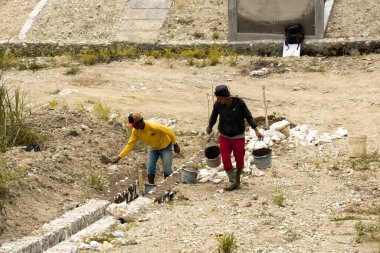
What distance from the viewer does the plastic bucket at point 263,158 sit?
14453mm

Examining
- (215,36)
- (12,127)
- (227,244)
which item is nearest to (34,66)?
(215,36)

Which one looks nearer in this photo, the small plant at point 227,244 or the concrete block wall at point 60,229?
the small plant at point 227,244

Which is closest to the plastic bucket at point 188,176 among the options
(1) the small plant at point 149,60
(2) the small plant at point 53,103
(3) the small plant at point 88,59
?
(2) the small plant at point 53,103

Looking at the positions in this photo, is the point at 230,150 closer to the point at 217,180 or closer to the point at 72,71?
the point at 217,180

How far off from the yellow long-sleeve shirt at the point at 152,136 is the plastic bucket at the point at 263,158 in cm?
111

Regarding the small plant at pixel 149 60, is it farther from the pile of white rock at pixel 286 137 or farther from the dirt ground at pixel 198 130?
the pile of white rock at pixel 286 137

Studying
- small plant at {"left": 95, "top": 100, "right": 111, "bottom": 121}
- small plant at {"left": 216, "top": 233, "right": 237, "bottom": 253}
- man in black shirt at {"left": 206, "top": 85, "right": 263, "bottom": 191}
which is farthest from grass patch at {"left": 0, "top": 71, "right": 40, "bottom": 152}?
small plant at {"left": 216, "top": 233, "right": 237, "bottom": 253}

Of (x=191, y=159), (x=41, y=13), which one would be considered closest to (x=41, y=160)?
(x=191, y=159)

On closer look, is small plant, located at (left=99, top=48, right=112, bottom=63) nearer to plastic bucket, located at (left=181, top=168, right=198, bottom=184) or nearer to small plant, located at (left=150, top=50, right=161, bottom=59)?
small plant, located at (left=150, top=50, right=161, bottom=59)

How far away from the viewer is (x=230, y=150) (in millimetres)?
13977

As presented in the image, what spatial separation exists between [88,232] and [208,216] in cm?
147

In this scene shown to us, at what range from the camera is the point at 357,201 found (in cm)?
1298

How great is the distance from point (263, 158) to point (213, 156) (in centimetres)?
73

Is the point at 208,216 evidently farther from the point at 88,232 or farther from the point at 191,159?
the point at 191,159
